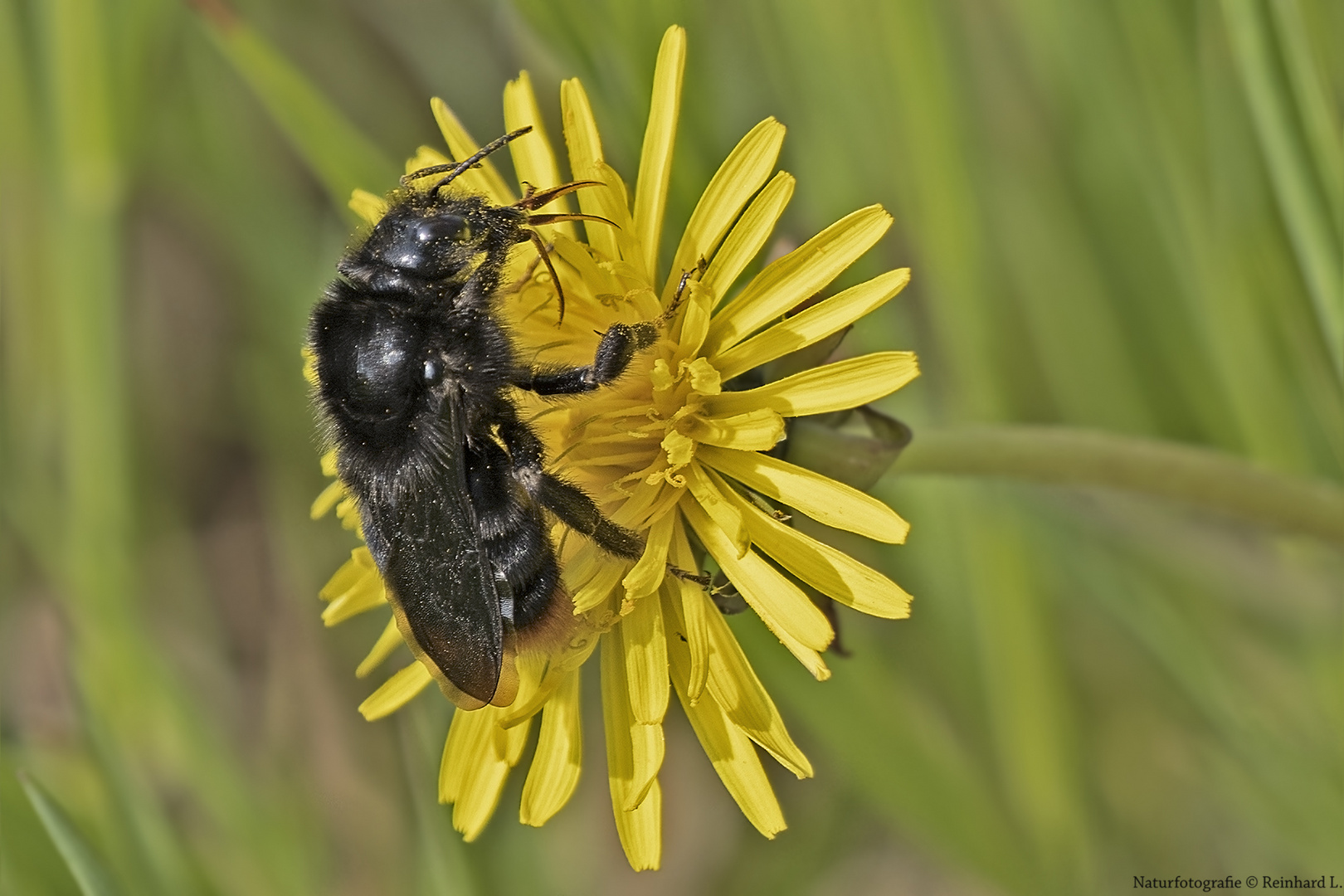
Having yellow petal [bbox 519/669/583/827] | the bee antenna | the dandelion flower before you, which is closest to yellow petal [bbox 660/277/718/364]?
the dandelion flower

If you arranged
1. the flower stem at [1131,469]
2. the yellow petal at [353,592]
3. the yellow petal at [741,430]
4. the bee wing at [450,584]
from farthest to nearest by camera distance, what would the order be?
the yellow petal at [353,592]
the flower stem at [1131,469]
the yellow petal at [741,430]
the bee wing at [450,584]

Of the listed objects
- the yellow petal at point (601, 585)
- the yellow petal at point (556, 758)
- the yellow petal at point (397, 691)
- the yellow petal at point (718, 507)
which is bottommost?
the yellow petal at point (556, 758)

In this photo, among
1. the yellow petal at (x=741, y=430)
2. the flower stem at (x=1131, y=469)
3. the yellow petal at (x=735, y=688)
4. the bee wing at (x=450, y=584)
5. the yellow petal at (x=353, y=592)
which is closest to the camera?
the bee wing at (x=450, y=584)

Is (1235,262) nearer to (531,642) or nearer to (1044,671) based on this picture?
(1044,671)

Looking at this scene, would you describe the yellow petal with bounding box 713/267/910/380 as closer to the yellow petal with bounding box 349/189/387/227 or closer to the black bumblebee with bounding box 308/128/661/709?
the black bumblebee with bounding box 308/128/661/709

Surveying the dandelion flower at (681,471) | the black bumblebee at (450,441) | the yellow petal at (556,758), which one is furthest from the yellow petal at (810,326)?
the yellow petal at (556,758)

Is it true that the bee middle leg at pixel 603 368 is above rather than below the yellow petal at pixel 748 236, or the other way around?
below

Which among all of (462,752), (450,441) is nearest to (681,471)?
(450,441)

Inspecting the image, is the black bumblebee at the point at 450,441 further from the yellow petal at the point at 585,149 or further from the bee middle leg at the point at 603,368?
the yellow petal at the point at 585,149
